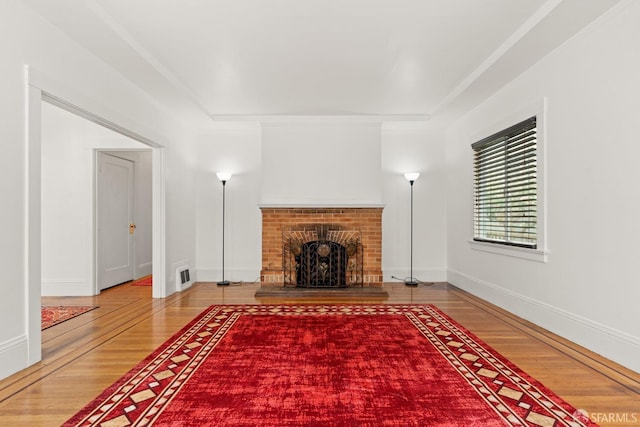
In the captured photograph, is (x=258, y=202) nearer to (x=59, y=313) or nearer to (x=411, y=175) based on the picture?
(x=411, y=175)

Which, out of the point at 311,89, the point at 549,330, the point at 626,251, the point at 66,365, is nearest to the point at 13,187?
the point at 66,365

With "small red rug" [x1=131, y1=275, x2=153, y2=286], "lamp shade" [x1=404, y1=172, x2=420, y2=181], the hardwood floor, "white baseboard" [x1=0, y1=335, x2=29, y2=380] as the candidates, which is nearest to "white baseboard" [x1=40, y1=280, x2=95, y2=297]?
the hardwood floor

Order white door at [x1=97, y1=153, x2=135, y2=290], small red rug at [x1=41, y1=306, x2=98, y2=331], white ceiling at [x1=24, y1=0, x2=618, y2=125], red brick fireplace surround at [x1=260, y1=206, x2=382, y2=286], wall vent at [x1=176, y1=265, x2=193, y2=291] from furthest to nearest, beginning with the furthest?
red brick fireplace surround at [x1=260, y1=206, x2=382, y2=286], white door at [x1=97, y1=153, x2=135, y2=290], wall vent at [x1=176, y1=265, x2=193, y2=291], small red rug at [x1=41, y1=306, x2=98, y2=331], white ceiling at [x1=24, y1=0, x2=618, y2=125]

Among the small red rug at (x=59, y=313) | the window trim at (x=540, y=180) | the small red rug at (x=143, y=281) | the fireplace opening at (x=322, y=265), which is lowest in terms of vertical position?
the small red rug at (x=143, y=281)

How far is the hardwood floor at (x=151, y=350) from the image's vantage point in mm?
2061

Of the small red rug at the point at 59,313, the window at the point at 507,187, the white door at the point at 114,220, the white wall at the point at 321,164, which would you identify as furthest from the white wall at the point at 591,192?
the white door at the point at 114,220

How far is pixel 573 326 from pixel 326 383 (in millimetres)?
2314

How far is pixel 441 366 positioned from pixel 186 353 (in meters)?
1.98

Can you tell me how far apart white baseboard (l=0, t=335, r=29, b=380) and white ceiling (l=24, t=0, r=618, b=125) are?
2415 mm

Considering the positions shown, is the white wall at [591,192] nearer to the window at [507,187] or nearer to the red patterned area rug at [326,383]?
the window at [507,187]

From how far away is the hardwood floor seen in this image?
206cm

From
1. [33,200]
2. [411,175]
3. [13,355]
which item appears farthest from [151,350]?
[411,175]

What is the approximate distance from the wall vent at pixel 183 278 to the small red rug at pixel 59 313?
1155 millimetres

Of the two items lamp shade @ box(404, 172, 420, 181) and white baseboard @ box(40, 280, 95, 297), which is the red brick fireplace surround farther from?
white baseboard @ box(40, 280, 95, 297)
